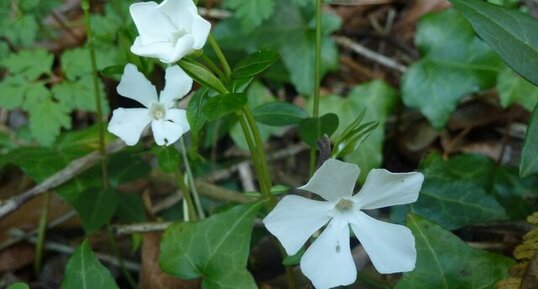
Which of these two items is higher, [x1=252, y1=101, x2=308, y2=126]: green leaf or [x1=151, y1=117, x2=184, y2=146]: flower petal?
[x1=151, y1=117, x2=184, y2=146]: flower petal

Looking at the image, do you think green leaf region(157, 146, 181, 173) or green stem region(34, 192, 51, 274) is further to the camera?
green stem region(34, 192, 51, 274)

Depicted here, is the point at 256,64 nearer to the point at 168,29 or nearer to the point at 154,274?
the point at 168,29

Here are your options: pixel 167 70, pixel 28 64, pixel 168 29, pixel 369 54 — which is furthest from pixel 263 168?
pixel 369 54

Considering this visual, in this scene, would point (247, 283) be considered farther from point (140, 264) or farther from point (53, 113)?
point (53, 113)

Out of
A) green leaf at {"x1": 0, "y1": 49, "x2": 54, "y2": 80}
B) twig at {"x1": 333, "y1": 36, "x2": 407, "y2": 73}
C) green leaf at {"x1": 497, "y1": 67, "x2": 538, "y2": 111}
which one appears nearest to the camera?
green leaf at {"x1": 497, "y1": 67, "x2": 538, "y2": 111}

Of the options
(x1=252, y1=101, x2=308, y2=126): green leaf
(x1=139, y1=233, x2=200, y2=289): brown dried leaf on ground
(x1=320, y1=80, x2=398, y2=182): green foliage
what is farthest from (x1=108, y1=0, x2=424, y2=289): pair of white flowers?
(x1=320, y1=80, x2=398, y2=182): green foliage

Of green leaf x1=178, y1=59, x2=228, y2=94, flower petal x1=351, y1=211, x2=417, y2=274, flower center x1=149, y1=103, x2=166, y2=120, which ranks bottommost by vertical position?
flower petal x1=351, y1=211, x2=417, y2=274

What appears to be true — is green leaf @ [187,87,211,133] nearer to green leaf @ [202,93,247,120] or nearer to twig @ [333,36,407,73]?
green leaf @ [202,93,247,120]

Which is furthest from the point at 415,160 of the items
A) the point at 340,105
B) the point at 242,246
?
the point at 242,246
